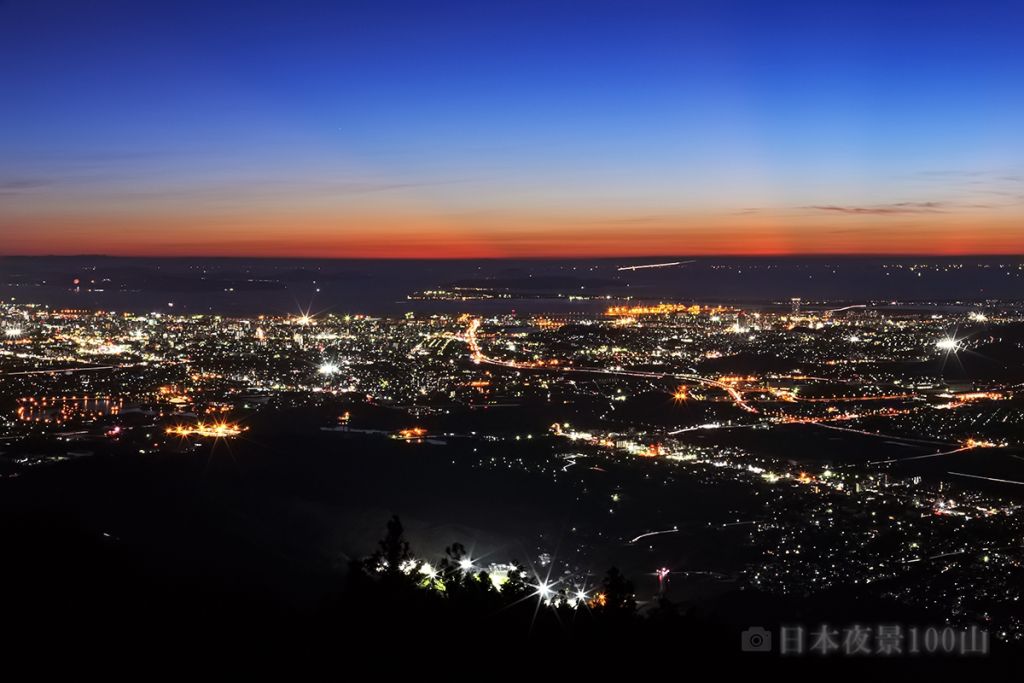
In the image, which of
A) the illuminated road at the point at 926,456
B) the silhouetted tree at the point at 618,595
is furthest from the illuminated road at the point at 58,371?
the silhouetted tree at the point at 618,595

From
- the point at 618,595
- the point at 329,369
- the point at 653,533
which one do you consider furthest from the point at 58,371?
the point at 618,595

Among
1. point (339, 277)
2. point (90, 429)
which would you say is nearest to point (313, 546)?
point (90, 429)

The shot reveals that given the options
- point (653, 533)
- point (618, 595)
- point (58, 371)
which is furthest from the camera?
point (58, 371)

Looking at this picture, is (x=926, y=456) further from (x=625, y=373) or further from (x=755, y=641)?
(x=625, y=373)

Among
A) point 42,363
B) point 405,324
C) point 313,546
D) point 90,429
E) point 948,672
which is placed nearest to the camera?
point 948,672

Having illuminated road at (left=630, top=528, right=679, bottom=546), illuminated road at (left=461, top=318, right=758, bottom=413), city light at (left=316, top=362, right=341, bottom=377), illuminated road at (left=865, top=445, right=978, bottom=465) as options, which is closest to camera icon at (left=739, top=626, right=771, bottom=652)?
illuminated road at (left=630, top=528, right=679, bottom=546)

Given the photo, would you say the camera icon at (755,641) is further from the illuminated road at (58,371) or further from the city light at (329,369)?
the illuminated road at (58,371)

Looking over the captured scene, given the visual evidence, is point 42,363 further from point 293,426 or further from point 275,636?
point 275,636

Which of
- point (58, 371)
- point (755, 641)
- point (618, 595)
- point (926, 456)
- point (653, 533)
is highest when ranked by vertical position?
point (618, 595)
